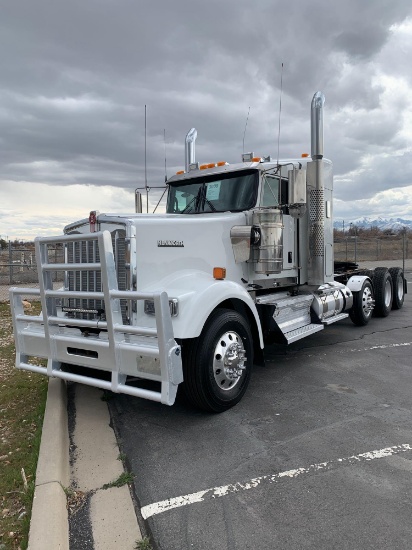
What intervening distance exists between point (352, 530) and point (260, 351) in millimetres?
2609

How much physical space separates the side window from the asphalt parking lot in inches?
88.3

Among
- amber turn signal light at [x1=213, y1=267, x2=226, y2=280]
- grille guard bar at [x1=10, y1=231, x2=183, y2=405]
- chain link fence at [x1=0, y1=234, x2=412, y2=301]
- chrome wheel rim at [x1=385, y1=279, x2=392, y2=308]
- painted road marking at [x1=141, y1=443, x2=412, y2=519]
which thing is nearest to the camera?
painted road marking at [x1=141, y1=443, x2=412, y2=519]

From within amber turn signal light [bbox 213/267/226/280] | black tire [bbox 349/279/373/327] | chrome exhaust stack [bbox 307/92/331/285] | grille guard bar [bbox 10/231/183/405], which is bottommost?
black tire [bbox 349/279/373/327]

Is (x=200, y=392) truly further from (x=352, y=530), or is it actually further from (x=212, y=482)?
(x=352, y=530)

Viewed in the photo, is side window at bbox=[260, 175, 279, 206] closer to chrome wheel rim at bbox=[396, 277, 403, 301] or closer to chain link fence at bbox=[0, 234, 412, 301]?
chain link fence at bbox=[0, 234, 412, 301]

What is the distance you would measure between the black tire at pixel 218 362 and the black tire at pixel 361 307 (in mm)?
4672

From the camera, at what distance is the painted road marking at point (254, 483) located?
2.96m

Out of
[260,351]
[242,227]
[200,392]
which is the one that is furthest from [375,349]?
[200,392]

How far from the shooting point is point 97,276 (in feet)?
14.5

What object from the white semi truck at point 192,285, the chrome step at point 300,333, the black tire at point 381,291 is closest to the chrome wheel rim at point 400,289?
the black tire at point 381,291

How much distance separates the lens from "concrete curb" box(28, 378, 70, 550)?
2537 mm

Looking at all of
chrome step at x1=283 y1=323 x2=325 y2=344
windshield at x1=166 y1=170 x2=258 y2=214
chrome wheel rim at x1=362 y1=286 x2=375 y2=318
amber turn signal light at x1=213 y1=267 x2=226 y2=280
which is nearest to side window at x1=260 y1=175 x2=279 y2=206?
windshield at x1=166 y1=170 x2=258 y2=214

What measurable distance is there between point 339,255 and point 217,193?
28593mm

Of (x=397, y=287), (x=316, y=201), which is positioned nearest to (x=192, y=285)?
(x=316, y=201)
